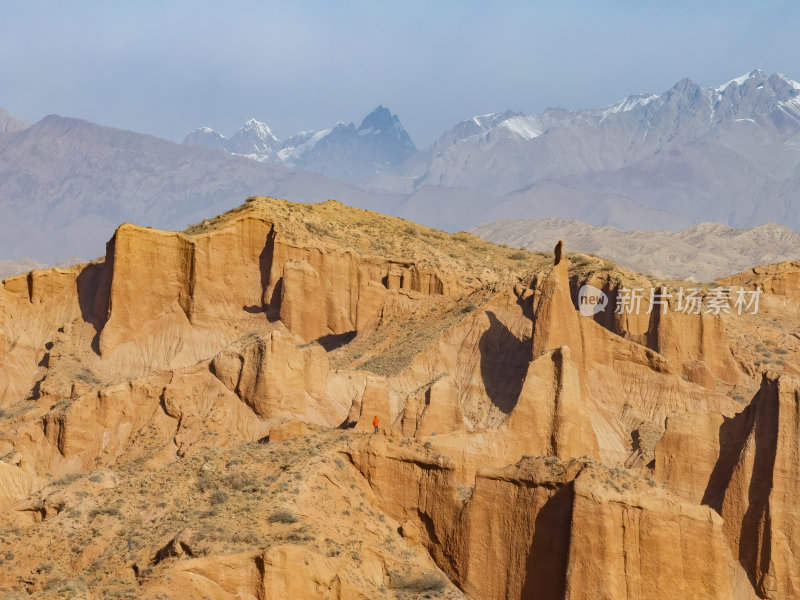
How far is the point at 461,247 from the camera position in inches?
3836

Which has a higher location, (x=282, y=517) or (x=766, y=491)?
(x=766, y=491)

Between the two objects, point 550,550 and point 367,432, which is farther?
point 367,432

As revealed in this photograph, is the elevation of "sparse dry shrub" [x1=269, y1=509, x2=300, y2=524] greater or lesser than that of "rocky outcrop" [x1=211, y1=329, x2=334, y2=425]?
lesser

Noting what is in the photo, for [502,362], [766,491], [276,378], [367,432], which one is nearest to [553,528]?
[367,432]

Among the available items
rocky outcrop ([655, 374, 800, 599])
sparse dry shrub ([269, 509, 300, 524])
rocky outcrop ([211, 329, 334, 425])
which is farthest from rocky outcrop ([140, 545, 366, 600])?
rocky outcrop ([211, 329, 334, 425])

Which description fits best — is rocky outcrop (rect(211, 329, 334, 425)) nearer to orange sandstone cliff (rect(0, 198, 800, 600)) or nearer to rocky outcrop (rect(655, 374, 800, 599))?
orange sandstone cliff (rect(0, 198, 800, 600))

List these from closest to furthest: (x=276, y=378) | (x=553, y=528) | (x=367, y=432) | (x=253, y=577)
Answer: (x=253, y=577) → (x=553, y=528) → (x=367, y=432) → (x=276, y=378)

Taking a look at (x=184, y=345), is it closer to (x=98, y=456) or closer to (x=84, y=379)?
(x=84, y=379)

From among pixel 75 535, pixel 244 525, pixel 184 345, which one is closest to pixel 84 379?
pixel 184 345

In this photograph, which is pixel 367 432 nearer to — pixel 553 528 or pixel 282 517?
pixel 282 517

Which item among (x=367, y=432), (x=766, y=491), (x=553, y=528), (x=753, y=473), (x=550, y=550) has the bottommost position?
(x=550, y=550)

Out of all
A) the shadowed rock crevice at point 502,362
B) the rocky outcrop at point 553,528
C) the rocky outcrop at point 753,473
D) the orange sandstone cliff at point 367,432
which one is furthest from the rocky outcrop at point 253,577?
the shadowed rock crevice at point 502,362

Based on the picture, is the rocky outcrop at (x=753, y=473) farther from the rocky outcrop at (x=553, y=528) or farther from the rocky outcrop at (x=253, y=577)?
the rocky outcrop at (x=253, y=577)

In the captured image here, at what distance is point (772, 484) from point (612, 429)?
12777 mm
